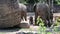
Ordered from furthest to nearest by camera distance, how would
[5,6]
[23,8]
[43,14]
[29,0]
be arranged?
[29,0]
[43,14]
[23,8]
[5,6]

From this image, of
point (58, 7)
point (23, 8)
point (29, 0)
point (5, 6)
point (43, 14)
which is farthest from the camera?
point (29, 0)

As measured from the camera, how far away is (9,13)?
25.2 ft

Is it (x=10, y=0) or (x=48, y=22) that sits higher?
(x=10, y=0)

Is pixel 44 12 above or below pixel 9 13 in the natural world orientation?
below

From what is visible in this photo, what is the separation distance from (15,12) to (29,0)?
1584cm

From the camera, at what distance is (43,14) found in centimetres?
970

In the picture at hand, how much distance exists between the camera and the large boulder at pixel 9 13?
7547 mm

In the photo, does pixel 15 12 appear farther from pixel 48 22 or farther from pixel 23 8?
pixel 48 22

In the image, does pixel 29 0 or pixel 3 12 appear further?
pixel 29 0

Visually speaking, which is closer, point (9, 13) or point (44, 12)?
point (9, 13)

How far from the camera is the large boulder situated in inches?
297

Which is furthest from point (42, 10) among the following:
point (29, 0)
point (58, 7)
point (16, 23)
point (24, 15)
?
point (29, 0)

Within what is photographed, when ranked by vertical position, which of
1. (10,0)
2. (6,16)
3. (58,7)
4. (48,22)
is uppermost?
(10,0)

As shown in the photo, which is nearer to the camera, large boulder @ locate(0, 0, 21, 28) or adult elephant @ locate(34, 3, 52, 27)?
large boulder @ locate(0, 0, 21, 28)
